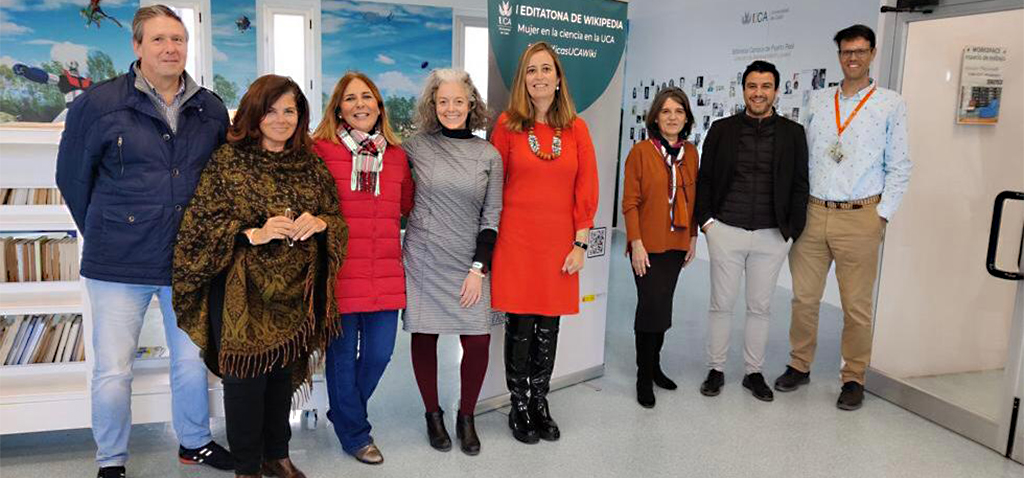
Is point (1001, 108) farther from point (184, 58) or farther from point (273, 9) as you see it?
point (273, 9)

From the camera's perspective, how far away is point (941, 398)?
11.5ft

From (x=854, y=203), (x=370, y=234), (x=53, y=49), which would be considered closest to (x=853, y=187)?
(x=854, y=203)

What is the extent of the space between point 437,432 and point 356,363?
49 cm

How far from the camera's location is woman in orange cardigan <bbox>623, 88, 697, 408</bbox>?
11.3 ft

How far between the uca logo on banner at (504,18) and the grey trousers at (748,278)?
4.45 ft

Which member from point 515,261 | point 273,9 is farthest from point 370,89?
point 273,9

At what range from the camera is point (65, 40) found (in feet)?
27.3

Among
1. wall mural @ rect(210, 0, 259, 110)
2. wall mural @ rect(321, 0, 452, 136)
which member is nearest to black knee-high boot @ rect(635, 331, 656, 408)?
wall mural @ rect(321, 0, 452, 136)

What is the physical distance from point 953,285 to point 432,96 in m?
2.88

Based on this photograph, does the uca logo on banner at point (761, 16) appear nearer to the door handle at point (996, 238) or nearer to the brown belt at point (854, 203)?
the brown belt at point (854, 203)

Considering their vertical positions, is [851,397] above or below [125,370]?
below

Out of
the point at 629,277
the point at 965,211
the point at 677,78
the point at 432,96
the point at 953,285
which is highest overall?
the point at 677,78

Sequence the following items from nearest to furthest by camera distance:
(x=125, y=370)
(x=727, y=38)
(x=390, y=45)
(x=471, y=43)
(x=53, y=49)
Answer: (x=125, y=370) < (x=727, y=38) < (x=53, y=49) < (x=390, y=45) < (x=471, y=43)

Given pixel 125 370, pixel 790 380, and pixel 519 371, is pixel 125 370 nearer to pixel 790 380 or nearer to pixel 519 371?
pixel 519 371
